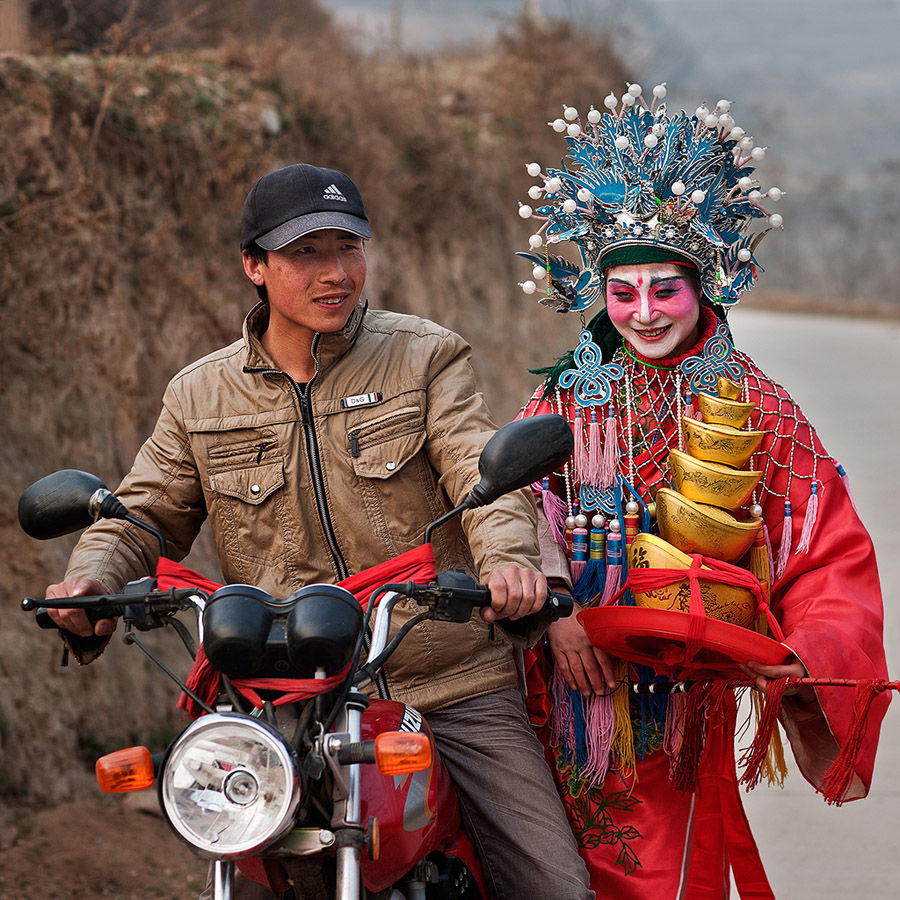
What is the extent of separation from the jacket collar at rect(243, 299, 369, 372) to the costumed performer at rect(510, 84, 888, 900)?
739mm

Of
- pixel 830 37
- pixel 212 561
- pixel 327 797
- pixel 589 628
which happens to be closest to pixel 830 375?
pixel 212 561

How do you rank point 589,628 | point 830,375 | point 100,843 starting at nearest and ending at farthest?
point 589,628 → point 100,843 → point 830,375

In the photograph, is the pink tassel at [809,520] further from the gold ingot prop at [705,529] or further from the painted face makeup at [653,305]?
the painted face makeup at [653,305]

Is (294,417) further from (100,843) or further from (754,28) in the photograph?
(754,28)

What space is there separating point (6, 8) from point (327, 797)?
6.28 m

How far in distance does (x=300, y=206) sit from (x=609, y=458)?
1.15 meters

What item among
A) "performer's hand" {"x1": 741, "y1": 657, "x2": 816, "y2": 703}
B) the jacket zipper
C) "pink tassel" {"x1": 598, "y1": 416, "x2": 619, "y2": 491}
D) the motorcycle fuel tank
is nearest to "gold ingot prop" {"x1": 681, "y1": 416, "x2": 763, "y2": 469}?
"pink tassel" {"x1": 598, "y1": 416, "x2": 619, "y2": 491}

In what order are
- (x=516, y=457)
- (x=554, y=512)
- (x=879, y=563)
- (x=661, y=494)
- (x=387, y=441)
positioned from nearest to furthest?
(x=516, y=457) < (x=387, y=441) < (x=661, y=494) < (x=554, y=512) < (x=879, y=563)

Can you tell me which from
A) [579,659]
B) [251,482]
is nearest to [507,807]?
[579,659]

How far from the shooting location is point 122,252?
22.1ft

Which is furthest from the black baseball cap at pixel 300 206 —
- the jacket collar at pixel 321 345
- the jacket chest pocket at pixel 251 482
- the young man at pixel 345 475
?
the jacket chest pocket at pixel 251 482

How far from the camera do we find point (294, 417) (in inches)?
109

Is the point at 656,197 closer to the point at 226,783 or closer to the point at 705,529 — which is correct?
the point at 705,529

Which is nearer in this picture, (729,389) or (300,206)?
(300,206)
